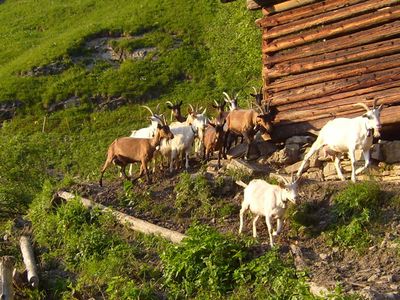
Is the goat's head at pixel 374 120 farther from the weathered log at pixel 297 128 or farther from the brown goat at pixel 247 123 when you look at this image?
the brown goat at pixel 247 123

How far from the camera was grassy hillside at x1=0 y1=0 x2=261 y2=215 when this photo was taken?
96.4 feet

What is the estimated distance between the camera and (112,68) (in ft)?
115

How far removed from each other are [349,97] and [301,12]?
95.9 inches

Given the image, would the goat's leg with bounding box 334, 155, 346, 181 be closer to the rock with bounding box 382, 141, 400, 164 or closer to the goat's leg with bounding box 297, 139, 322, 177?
the goat's leg with bounding box 297, 139, 322, 177

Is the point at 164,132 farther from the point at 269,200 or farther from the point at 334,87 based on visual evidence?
the point at 269,200

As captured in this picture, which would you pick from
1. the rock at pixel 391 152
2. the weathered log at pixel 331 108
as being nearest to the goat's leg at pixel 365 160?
the rock at pixel 391 152

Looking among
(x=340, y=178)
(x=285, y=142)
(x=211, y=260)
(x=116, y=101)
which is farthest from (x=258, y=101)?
(x=116, y=101)

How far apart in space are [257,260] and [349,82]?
5.95m

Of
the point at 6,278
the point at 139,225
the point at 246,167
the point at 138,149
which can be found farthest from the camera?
the point at 138,149

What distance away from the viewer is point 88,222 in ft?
45.6

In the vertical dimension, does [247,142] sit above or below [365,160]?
below

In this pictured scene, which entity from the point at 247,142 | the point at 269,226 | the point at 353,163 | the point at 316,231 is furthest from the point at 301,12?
the point at 269,226

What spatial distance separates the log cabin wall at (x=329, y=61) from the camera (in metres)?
14.9

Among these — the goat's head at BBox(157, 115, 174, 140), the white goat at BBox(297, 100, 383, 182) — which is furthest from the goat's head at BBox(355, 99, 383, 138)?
the goat's head at BBox(157, 115, 174, 140)
